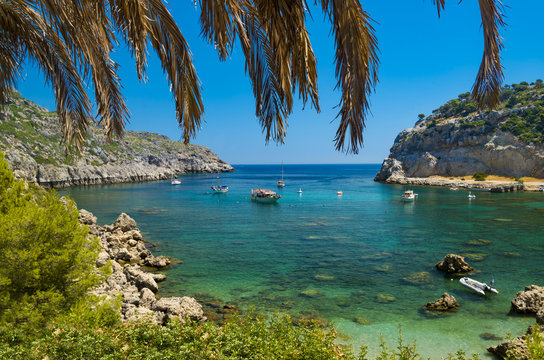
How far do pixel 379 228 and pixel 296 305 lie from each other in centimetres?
2360

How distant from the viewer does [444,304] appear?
16.1m

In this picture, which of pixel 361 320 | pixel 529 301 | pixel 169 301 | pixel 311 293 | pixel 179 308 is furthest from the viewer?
pixel 311 293

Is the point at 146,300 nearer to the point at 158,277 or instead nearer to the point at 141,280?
the point at 141,280

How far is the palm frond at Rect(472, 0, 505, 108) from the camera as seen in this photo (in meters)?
3.60

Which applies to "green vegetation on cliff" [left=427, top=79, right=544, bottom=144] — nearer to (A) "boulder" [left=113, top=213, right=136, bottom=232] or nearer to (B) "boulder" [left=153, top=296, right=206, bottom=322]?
(A) "boulder" [left=113, top=213, right=136, bottom=232]

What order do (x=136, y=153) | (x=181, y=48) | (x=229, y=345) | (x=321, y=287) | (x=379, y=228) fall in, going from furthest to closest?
(x=136, y=153), (x=379, y=228), (x=321, y=287), (x=229, y=345), (x=181, y=48)

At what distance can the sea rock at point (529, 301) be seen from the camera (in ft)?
49.4

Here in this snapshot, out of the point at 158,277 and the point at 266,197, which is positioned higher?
the point at 266,197

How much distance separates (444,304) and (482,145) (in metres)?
89.8

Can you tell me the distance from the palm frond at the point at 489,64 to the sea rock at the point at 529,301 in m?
15.7

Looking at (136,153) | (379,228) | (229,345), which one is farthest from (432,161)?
(136,153)

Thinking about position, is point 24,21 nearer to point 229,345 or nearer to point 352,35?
point 352,35

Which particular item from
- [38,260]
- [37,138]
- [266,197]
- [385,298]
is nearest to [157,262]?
[38,260]

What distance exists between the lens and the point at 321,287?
63.2 feet
